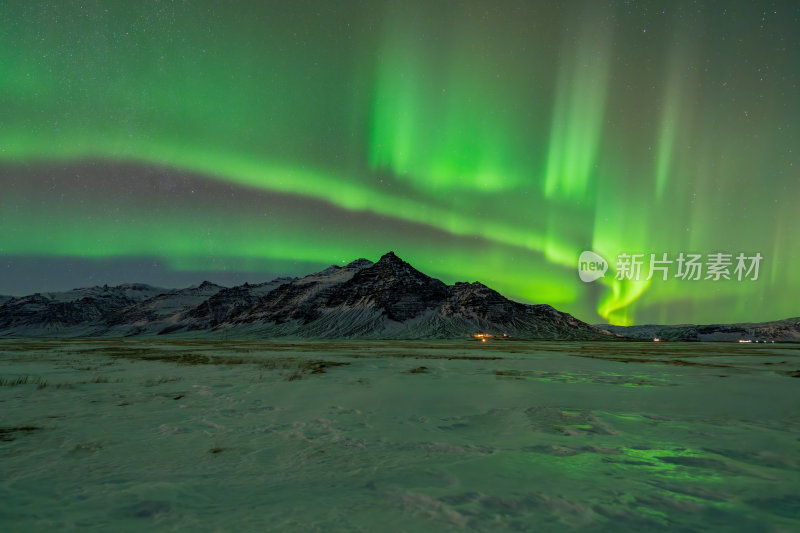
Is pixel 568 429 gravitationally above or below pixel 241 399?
above

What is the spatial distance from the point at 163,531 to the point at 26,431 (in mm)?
7978

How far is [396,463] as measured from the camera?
8.49m

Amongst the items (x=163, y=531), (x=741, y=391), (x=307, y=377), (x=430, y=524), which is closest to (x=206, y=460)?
(x=163, y=531)

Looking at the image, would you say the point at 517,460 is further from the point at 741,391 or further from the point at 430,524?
the point at 741,391

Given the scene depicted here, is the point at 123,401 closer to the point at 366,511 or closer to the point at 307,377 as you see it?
the point at 307,377

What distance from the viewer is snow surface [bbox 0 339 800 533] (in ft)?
19.8

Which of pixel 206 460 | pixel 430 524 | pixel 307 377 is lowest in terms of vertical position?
pixel 307 377

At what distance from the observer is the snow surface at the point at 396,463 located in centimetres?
603

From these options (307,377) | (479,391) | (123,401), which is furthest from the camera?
(307,377)

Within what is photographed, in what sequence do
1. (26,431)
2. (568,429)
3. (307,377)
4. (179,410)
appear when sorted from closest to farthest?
(26,431)
(568,429)
(179,410)
(307,377)

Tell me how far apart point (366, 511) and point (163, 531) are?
263 cm

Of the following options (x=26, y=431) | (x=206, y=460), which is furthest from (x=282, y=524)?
(x=26, y=431)

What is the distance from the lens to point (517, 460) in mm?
8688

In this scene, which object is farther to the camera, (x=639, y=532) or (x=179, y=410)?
(x=179, y=410)
